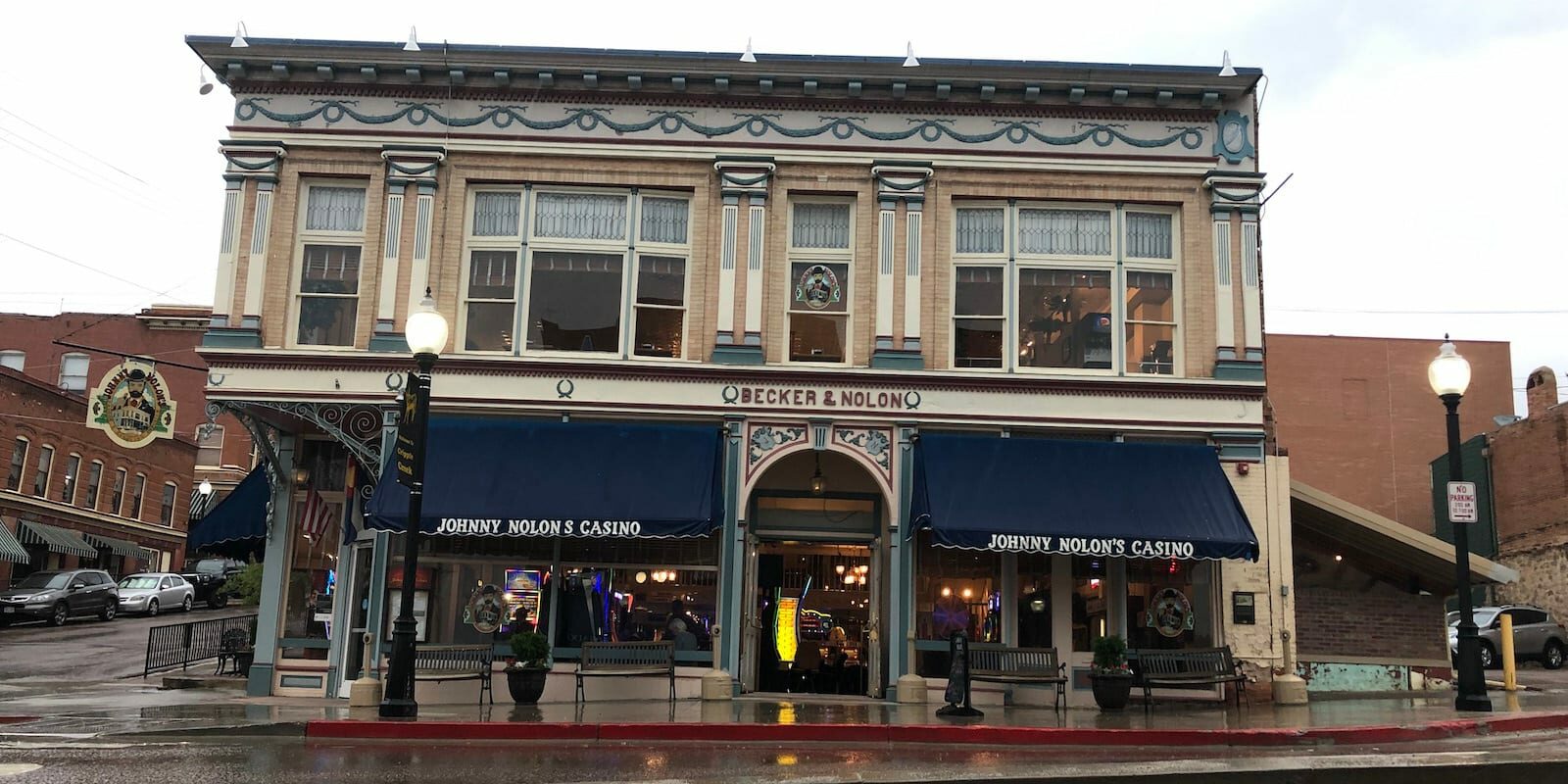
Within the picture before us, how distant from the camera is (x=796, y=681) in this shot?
20.4 m

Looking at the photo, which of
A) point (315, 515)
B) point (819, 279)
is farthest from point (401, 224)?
point (819, 279)

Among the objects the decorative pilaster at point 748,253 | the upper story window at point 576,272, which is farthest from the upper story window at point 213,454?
the decorative pilaster at point 748,253

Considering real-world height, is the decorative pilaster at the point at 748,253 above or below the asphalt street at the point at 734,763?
above

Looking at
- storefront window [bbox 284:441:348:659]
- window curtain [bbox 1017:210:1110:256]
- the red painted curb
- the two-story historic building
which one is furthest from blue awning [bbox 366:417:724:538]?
window curtain [bbox 1017:210:1110:256]

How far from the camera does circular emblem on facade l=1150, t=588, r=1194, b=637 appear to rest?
19.3 meters

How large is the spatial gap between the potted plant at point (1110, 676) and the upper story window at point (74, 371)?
5467cm

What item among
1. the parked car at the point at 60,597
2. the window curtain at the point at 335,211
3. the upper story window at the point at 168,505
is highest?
the window curtain at the point at 335,211

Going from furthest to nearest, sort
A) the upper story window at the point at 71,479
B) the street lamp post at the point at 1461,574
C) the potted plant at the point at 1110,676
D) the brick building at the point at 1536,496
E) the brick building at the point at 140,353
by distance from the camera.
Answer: the brick building at the point at 140,353
the upper story window at the point at 71,479
the brick building at the point at 1536,496
the potted plant at the point at 1110,676
the street lamp post at the point at 1461,574

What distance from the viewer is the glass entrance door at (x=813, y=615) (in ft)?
66.8

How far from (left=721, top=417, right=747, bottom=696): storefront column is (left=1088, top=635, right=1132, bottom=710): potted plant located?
506 centimetres

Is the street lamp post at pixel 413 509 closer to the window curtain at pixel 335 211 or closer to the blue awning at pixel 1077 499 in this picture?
the window curtain at pixel 335 211

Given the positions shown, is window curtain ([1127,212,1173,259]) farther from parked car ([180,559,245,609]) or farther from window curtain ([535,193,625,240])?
parked car ([180,559,245,609])

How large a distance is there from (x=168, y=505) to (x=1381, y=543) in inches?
1910

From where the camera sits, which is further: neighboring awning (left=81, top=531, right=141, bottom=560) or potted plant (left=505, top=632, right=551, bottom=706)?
neighboring awning (left=81, top=531, right=141, bottom=560)
